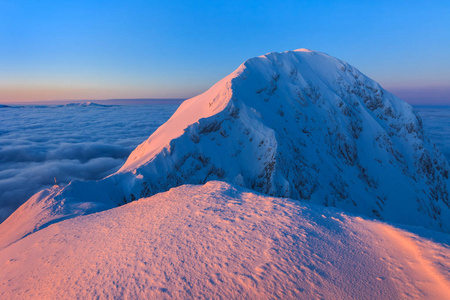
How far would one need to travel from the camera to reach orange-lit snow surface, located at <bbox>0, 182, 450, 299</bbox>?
287cm

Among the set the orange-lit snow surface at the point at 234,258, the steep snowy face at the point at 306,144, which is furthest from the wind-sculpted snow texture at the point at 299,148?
the orange-lit snow surface at the point at 234,258

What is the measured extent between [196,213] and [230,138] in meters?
9.39

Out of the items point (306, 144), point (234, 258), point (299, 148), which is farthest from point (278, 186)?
point (234, 258)

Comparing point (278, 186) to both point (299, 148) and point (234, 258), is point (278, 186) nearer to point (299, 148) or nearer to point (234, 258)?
point (299, 148)

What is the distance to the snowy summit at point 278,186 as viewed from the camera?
320cm

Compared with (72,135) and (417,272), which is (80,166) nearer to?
(72,135)

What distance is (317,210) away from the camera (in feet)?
16.0

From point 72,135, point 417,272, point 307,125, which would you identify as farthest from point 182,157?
point 72,135

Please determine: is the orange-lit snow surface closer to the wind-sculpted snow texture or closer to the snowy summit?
the snowy summit

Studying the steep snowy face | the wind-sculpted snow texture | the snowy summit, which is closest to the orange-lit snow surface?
the snowy summit

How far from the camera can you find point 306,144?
17297mm

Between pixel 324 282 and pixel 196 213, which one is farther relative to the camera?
pixel 196 213

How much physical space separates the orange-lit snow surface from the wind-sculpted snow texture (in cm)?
359

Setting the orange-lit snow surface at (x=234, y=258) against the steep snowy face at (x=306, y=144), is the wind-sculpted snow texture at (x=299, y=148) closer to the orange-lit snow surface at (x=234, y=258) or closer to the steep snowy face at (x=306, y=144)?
the steep snowy face at (x=306, y=144)
